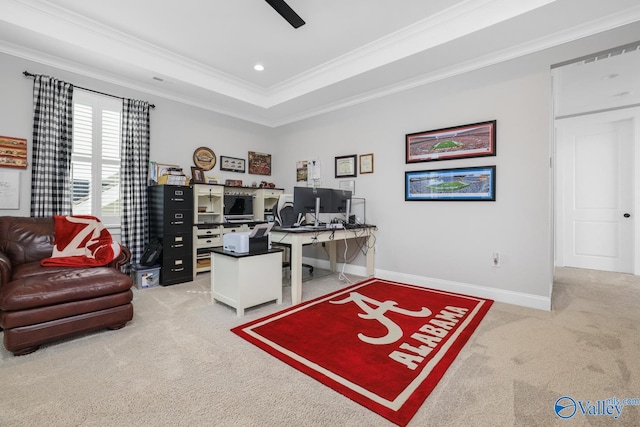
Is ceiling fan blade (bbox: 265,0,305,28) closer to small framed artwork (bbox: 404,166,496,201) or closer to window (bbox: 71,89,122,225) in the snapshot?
small framed artwork (bbox: 404,166,496,201)

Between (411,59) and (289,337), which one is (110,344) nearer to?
(289,337)

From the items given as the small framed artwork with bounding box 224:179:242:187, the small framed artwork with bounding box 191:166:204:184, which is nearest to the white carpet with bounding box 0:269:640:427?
the small framed artwork with bounding box 191:166:204:184

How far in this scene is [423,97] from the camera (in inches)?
152

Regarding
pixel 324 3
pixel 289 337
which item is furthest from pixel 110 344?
pixel 324 3

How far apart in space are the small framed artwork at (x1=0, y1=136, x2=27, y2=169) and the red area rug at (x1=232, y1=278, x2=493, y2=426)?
3.24 meters

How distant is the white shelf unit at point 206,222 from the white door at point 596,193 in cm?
624

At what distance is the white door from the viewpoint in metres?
4.73

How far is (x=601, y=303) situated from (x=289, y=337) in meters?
3.58

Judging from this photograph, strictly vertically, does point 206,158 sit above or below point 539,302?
above

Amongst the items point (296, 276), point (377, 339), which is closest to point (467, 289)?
point (377, 339)

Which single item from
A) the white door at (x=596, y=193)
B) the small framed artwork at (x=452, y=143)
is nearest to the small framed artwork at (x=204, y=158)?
the small framed artwork at (x=452, y=143)

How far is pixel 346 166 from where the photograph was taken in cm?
472

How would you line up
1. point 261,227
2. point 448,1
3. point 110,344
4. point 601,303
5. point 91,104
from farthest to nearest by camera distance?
point 91,104 → point 601,303 → point 261,227 → point 448,1 → point 110,344

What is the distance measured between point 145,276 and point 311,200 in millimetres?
2433
